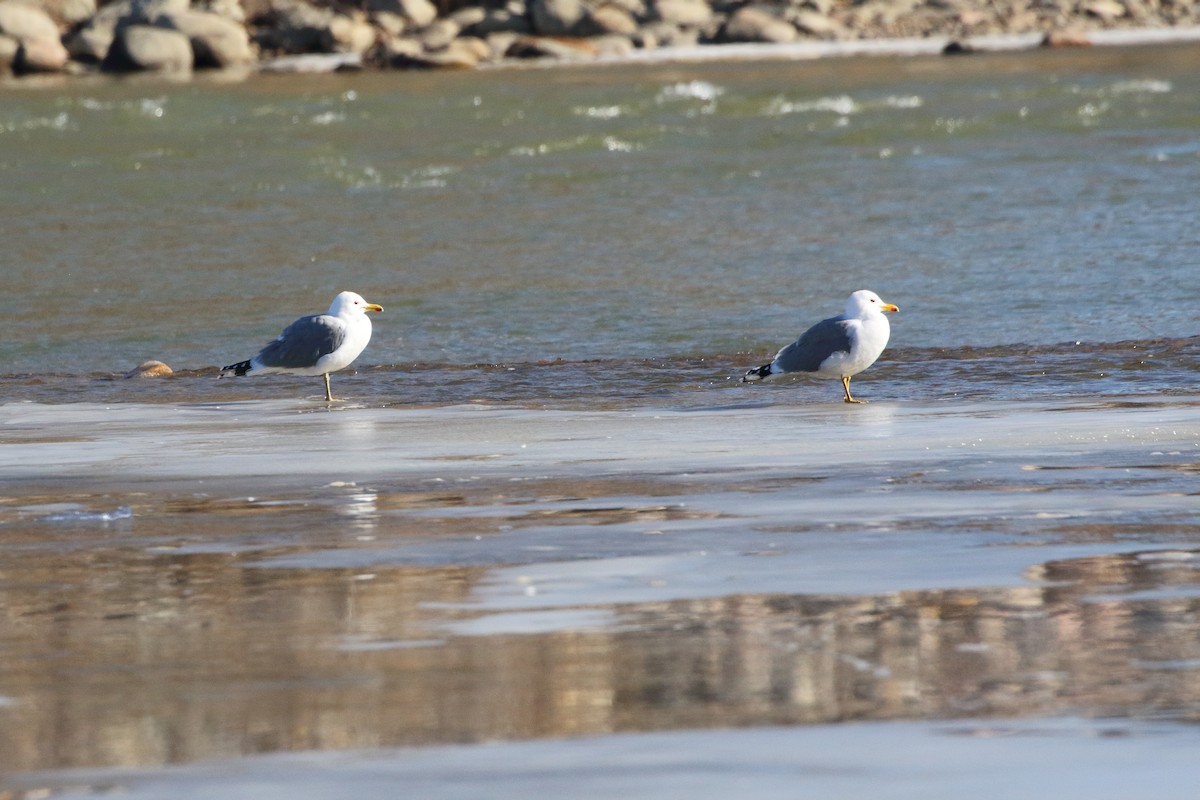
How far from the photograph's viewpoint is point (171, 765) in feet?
12.3

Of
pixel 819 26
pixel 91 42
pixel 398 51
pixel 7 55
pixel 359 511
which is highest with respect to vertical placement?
pixel 819 26

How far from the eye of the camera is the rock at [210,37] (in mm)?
45812

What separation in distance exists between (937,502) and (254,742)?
283 centimetres

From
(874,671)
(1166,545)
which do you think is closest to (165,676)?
(874,671)

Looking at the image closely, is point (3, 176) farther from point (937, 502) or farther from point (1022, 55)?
point (1022, 55)

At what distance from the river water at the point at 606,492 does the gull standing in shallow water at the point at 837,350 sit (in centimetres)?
22

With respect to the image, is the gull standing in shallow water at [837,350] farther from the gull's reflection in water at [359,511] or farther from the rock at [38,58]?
the rock at [38,58]

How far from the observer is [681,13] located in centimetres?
5075

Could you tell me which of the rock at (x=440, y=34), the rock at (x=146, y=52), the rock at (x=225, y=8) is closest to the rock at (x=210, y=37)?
the rock at (x=146, y=52)

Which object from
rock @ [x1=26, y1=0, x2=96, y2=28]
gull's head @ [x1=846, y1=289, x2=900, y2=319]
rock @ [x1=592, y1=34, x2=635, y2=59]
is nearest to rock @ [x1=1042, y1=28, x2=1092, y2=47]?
rock @ [x1=592, y1=34, x2=635, y2=59]

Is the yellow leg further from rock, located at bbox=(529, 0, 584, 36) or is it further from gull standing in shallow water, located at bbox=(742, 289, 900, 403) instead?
rock, located at bbox=(529, 0, 584, 36)

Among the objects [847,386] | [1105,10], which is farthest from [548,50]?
[847,386]

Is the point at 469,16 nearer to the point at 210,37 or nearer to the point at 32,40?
the point at 210,37

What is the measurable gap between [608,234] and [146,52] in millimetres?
29373
